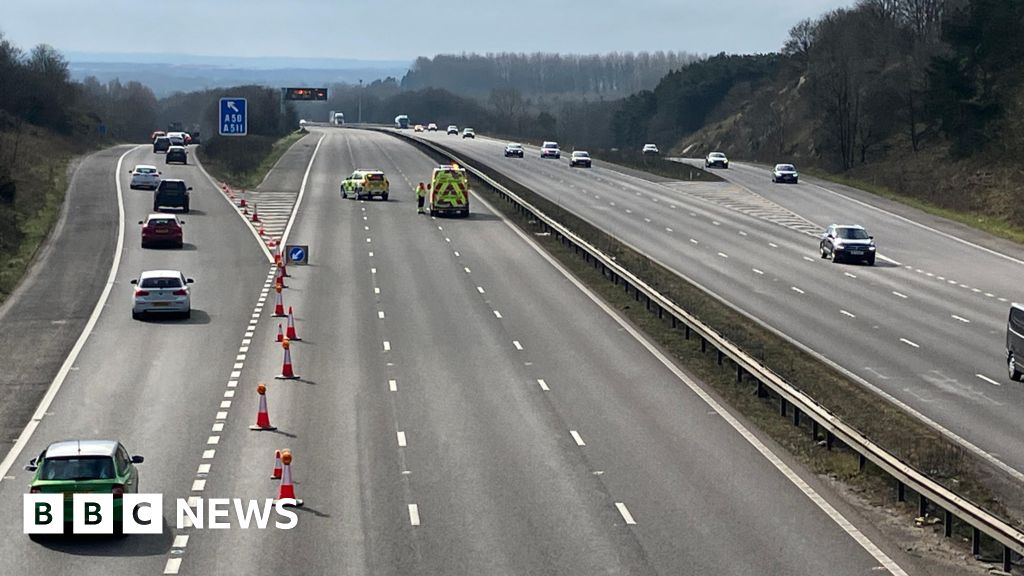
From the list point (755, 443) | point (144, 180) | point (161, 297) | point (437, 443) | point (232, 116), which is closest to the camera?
point (437, 443)

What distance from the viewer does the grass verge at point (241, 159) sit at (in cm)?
9141

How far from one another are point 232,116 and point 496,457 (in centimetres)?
4293

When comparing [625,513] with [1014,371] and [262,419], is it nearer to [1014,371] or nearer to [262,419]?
[262,419]

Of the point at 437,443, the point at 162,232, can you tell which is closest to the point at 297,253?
the point at 162,232

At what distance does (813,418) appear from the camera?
25.8m

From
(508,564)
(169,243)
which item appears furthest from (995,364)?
(169,243)

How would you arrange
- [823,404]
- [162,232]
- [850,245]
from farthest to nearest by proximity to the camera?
[162,232], [850,245], [823,404]

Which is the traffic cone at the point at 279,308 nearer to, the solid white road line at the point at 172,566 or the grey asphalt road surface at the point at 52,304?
the grey asphalt road surface at the point at 52,304

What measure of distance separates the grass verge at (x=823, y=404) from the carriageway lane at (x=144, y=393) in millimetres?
9927

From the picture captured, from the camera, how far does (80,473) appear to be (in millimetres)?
19328

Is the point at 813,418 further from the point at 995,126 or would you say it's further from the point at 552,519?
the point at 995,126

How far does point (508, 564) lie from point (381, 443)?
284 inches

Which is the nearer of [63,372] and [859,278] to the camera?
[63,372]

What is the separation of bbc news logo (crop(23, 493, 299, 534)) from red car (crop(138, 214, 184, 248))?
35864 mm
